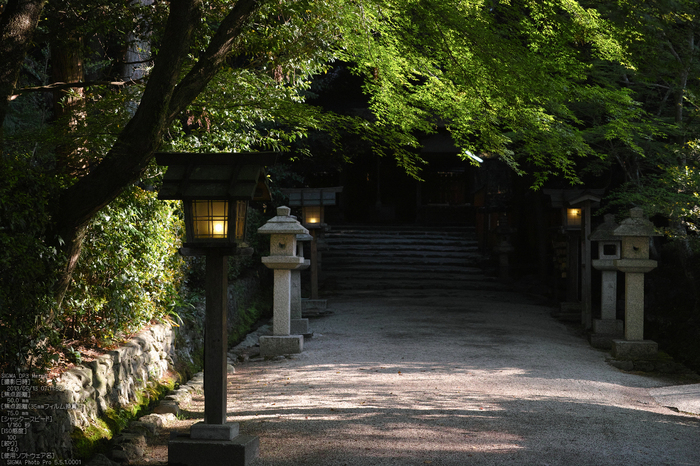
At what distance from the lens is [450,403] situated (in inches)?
231

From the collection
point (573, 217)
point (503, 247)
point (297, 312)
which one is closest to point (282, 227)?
point (297, 312)

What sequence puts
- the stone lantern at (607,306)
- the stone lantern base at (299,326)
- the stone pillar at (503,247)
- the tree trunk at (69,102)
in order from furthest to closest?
the stone pillar at (503,247)
the stone lantern base at (299,326)
the stone lantern at (607,306)
the tree trunk at (69,102)

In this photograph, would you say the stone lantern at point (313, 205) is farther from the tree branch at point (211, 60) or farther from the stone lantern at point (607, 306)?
the tree branch at point (211, 60)

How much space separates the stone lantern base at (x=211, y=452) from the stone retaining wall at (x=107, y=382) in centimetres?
73

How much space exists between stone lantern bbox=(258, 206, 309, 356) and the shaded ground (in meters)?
0.33

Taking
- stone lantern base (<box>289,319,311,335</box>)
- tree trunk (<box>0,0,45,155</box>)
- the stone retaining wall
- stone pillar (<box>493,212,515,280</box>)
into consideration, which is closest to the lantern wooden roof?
tree trunk (<box>0,0,45,155</box>)

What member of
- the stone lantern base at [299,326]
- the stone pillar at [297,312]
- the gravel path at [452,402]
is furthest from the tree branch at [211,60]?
the stone lantern base at [299,326]

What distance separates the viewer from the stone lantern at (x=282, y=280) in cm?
891

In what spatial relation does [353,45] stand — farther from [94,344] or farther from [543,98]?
[94,344]

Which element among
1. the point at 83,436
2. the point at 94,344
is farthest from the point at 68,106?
the point at 83,436

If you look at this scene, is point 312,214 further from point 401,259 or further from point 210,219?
point 210,219

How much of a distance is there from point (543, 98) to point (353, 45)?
226 cm

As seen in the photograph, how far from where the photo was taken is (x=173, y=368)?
24.5 feet

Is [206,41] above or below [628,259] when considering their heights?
above
